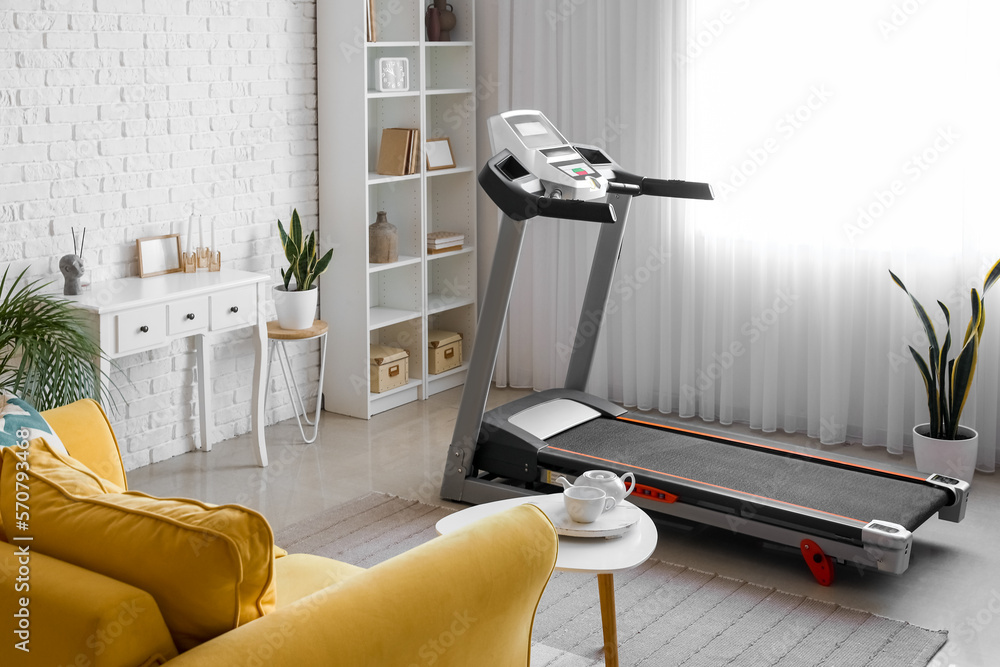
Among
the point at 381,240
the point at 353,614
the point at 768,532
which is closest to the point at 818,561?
the point at 768,532

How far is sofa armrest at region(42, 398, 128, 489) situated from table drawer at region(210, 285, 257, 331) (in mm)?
1556

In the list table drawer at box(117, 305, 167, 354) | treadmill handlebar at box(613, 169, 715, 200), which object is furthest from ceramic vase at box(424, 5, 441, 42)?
table drawer at box(117, 305, 167, 354)

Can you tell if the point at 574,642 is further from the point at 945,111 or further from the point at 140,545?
the point at 945,111

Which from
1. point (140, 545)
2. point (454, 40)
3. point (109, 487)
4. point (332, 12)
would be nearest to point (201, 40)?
point (332, 12)

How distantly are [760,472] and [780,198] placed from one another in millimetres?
1539

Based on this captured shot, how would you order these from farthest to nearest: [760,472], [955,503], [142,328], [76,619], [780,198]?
[780,198]
[142,328]
[760,472]
[955,503]
[76,619]

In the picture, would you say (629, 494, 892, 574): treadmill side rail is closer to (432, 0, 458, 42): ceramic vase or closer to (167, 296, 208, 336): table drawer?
(167, 296, 208, 336): table drawer

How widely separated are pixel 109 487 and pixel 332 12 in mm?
3348

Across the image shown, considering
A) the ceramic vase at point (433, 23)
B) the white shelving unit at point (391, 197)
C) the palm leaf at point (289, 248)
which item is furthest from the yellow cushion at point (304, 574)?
the ceramic vase at point (433, 23)

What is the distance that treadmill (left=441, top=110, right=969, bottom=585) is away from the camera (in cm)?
331

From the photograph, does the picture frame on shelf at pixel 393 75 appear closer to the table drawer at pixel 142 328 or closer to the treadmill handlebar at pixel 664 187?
the treadmill handlebar at pixel 664 187

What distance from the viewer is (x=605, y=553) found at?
243 centimetres

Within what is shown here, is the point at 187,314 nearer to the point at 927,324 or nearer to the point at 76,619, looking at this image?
the point at 76,619

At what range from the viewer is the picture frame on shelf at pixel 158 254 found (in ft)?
13.7
